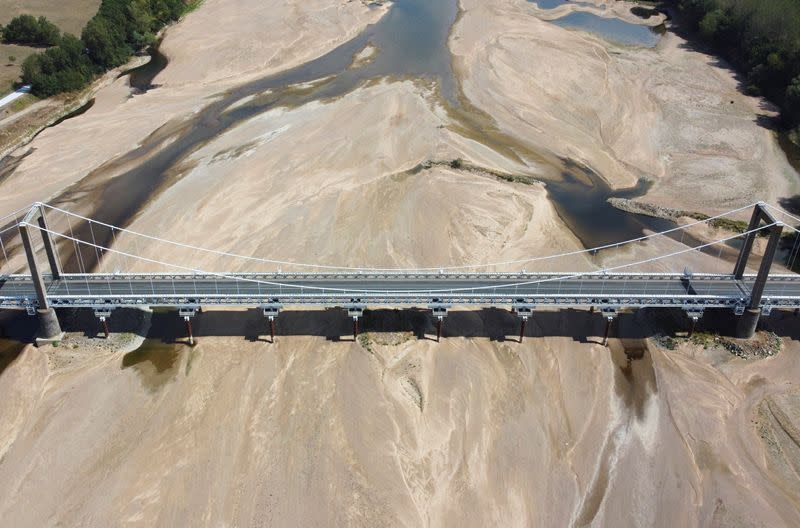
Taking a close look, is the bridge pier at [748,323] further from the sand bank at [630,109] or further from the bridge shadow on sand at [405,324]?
the sand bank at [630,109]

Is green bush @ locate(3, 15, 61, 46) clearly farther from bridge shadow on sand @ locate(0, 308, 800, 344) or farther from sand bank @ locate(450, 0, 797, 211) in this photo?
bridge shadow on sand @ locate(0, 308, 800, 344)

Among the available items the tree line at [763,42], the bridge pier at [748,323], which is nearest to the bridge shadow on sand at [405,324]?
the bridge pier at [748,323]

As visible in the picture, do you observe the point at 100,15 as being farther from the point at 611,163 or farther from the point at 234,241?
the point at 611,163

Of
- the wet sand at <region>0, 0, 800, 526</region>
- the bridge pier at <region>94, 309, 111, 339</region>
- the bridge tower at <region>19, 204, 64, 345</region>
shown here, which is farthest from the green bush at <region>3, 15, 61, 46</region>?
the bridge pier at <region>94, 309, 111, 339</region>

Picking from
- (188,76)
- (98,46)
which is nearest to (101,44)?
(98,46)

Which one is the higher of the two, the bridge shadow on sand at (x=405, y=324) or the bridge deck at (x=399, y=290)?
the bridge deck at (x=399, y=290)
